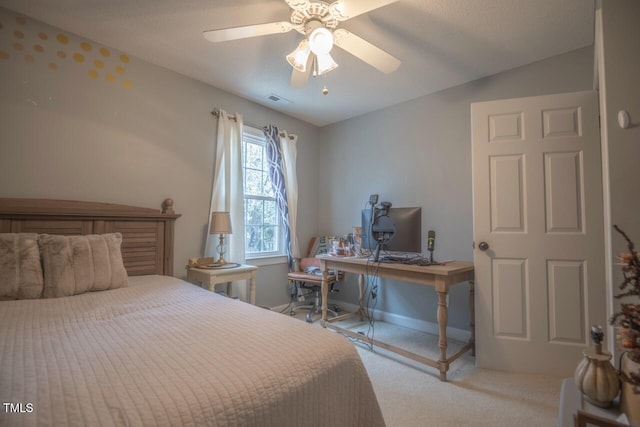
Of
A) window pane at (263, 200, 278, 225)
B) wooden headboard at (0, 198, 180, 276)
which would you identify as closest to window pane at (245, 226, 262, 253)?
window pane at (263, 200, 278, 225)

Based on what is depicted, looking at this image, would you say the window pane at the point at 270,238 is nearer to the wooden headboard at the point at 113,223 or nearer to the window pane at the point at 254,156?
the window pane at the point at 254,156

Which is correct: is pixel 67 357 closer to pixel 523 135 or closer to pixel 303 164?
pixel 523 135

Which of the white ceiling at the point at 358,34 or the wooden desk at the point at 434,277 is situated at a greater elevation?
the white ceiling at the point at 358,34

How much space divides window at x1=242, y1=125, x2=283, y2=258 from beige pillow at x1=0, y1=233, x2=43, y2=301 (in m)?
1.82

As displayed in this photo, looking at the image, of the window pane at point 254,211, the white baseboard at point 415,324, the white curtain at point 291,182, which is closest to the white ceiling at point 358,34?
the white curtain at point 291,182

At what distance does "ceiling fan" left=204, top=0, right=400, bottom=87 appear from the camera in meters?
1.59

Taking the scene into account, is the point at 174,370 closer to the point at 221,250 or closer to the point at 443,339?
the point at 443,339

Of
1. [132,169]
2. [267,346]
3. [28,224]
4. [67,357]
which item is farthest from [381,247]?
[28,224]

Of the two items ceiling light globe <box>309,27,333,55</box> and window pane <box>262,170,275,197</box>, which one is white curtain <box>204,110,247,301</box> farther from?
ceiling light globe <box>309,27,333,55</box>

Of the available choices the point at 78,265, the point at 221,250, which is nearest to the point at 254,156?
the point at 221,250

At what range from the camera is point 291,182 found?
3680mm

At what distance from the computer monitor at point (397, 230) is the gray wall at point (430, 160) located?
0.72 metres

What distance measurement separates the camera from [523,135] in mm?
2184

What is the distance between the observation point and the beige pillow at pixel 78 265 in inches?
65.2
